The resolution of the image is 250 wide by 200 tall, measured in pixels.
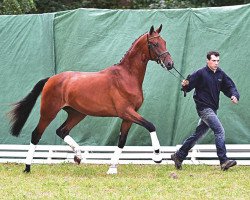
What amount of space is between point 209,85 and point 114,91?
52.1 inches

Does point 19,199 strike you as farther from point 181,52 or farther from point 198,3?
point 198,3

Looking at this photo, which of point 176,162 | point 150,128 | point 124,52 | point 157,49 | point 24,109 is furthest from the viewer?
point 124,52

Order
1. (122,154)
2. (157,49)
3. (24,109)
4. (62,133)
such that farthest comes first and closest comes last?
(122,154) → (24,109) → (62,133) → (157,49)

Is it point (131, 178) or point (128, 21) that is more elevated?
point (128, 21)

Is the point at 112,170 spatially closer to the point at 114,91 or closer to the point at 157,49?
the point at 114,91

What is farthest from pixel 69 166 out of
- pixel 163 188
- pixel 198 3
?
pixel 198 3

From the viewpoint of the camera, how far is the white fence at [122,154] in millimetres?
9902

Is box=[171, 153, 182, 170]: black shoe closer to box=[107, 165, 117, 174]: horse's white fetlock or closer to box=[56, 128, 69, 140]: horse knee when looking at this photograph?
box=[107, 165, 117, 174]: horse's white fetlock

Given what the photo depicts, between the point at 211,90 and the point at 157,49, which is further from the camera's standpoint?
the point at 211,90

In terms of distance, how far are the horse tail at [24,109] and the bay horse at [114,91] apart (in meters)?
0.26

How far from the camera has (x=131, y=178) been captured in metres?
8.48

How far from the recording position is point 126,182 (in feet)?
26.5

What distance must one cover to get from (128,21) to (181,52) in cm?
103

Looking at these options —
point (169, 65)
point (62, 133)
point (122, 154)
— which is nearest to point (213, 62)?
point (169, 65)
